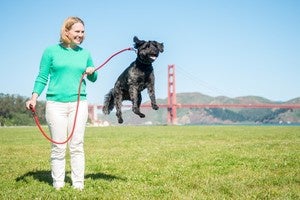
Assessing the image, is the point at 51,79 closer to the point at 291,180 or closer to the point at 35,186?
the point at 35,186

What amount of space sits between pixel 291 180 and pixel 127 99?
3994 millimetres

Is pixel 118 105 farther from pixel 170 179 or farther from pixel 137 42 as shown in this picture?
pixel 170 179

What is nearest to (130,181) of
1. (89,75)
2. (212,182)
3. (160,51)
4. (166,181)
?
(166,181)

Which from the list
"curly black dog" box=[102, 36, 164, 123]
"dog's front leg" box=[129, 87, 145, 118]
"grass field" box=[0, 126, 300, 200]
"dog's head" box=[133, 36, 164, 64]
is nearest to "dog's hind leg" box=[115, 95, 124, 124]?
"curly black dog" box=[102, 36, 164, 123]

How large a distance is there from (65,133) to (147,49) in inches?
101

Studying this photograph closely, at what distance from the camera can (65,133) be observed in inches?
277

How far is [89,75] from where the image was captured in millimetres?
7113

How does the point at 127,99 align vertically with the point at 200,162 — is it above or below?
above

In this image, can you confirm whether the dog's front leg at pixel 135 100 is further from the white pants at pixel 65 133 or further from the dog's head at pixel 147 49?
the white pants at pixel 65 133

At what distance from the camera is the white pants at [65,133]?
6.93m

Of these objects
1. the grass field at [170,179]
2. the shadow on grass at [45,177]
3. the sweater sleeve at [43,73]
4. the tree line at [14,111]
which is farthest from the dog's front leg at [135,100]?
the tree line at [14,111]

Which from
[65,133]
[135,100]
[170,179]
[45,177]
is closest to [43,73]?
[65,133]

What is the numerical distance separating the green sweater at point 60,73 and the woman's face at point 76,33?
25 cm

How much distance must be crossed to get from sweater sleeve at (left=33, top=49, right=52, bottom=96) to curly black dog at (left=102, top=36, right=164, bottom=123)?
56.3 inches
